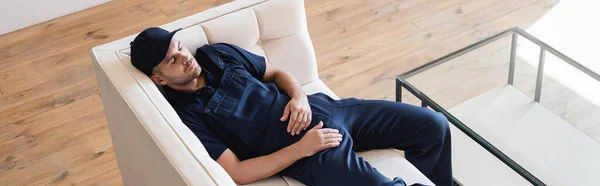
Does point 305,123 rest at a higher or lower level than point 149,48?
lower

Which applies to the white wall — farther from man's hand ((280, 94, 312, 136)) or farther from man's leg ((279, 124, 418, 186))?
man's leg ((279, 124, 418, 186))

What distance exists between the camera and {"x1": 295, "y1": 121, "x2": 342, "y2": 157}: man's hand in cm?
227

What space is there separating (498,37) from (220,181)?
4.49 ft

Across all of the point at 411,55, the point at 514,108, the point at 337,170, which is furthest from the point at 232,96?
the point at 411,55

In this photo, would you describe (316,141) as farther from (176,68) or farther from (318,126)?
(176,68)

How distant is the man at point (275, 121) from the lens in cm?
227

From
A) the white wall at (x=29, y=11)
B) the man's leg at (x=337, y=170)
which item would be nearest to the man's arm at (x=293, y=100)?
the man's leg at (x=337, y=170)

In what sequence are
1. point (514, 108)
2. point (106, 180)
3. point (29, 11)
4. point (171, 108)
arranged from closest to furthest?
point (171, 108), point (514, 108), point (106, 180), point (29, 11)

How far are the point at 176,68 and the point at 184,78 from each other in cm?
4

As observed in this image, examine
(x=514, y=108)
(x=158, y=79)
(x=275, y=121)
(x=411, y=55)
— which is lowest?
(x=411, y=55)

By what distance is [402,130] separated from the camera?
245 centimetres

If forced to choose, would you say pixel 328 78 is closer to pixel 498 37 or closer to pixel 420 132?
pixel 498 37

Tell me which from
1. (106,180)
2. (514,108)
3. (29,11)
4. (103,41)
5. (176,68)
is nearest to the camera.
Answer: (176,68)

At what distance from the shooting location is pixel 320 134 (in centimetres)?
229
